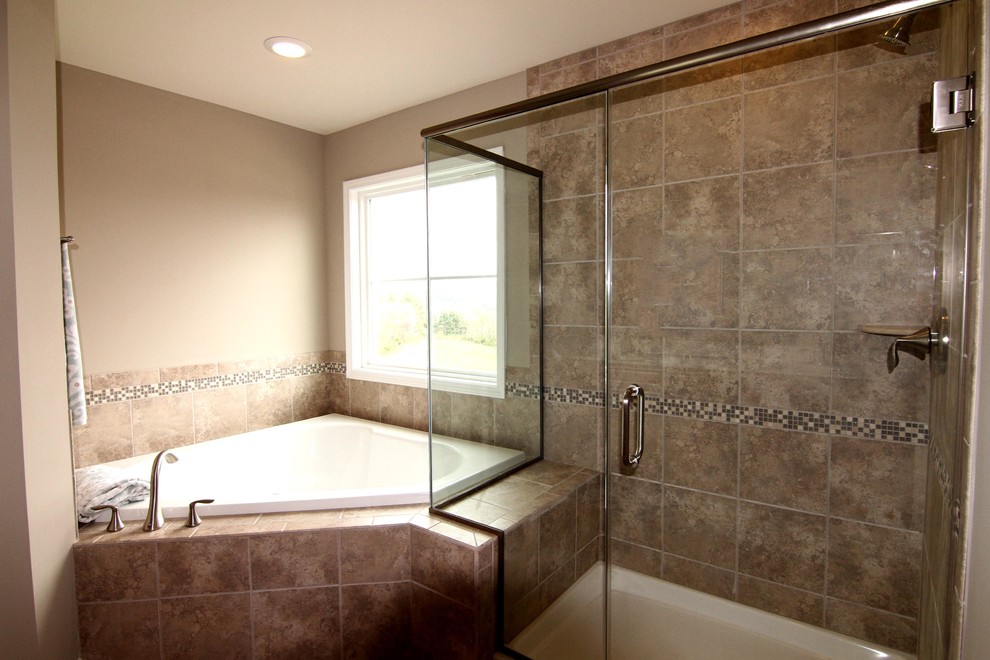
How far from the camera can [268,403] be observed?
126 inches

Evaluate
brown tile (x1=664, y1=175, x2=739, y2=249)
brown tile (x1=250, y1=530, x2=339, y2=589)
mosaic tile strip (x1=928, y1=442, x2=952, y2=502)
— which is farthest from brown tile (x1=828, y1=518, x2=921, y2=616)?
brown tile (x1=250, y1=530, x2=339, y2=589)

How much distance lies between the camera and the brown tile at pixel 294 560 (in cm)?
183

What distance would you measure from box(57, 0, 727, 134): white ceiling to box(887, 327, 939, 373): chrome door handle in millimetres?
1467

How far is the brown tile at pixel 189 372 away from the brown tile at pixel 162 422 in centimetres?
10

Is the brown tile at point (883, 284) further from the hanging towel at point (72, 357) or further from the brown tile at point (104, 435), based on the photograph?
the brown tile at point (104, 435)

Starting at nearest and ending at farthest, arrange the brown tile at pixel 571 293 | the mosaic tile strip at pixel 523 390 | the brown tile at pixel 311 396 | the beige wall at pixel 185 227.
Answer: the brown tile at pixel 571 293 → the mosaic tile strip at pixel 523 390 → the beige wall at pixel 185 227 → the brown tile at pixel 311 396

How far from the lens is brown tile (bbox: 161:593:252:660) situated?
1816mm

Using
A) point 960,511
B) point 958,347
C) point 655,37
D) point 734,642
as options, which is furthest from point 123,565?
point 655,37

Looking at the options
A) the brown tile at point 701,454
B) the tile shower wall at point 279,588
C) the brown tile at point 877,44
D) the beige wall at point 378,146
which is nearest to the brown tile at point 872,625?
the brown tile at point 701,454

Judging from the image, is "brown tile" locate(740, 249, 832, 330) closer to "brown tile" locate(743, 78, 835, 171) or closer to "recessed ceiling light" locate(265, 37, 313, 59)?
"brown tile" locate(743, 78, 835, 171)

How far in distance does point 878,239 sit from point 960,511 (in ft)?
2.40

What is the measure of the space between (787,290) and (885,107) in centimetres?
54

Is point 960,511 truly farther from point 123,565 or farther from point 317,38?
point 317,38

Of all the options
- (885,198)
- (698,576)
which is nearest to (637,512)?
(698,576)
